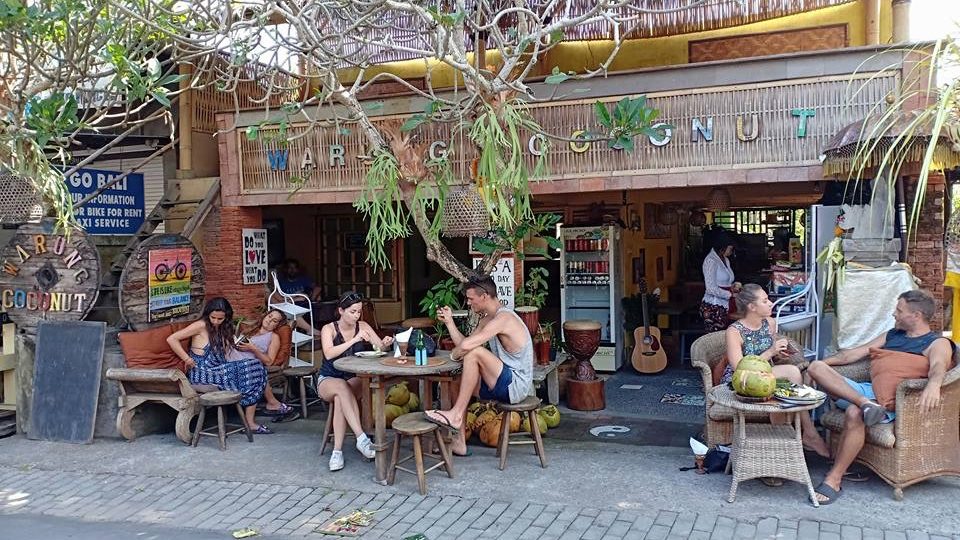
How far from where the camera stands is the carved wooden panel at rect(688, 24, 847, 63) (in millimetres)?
8695

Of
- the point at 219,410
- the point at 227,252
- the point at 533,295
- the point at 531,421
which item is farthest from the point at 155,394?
the point at 533,295

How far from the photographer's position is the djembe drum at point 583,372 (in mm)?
7598

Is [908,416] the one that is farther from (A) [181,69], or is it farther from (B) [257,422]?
(A) [181,69]

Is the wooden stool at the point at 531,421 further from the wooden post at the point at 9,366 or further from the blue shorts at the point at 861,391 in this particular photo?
the wooden post at the point at 9,366

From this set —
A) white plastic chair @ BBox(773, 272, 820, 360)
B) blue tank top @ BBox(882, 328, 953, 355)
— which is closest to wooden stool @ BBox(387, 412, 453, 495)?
white plastic chair @ BBox(773, 272, 820, 360)

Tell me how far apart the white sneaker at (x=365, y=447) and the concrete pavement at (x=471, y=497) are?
0.27 feet

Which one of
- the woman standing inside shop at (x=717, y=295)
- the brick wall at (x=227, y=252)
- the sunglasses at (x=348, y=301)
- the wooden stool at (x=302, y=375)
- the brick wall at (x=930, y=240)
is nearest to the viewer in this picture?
the sunglasses at (x=348, y=301)

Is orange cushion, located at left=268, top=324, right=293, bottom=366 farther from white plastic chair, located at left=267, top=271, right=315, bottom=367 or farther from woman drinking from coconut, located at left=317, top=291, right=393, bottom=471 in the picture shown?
woman drinking from coconut, located at left=317, top=291, right=393, bottom=471

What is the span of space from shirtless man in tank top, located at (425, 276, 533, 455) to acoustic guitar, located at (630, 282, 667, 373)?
3994 millimetres

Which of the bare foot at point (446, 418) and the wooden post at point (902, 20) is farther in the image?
the wooden post at point (902, 20)

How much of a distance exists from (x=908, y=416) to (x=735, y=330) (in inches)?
47.8

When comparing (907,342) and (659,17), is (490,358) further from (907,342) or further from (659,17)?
(659,17)

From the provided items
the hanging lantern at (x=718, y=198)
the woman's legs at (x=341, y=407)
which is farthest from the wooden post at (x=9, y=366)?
the hanging lantern at (x=718, y=198)

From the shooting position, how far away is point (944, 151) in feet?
17.9
